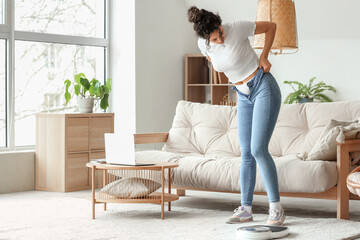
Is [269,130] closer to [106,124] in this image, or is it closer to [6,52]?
[106,124]

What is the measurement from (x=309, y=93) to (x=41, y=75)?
277 cm

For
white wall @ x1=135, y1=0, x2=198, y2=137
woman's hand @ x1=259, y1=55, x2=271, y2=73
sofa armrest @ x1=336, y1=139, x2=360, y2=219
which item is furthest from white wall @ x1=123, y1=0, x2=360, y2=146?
woman's hand @ x1=259, y1=55, x2=271, y2=73

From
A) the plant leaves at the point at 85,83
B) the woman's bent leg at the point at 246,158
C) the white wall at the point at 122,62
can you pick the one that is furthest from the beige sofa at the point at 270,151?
the white wall at the point at 122,62

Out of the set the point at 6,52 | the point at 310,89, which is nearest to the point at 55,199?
the point at 6,52

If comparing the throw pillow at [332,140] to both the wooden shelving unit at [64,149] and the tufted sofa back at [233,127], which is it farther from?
the wooden shelving unit at [64,149]

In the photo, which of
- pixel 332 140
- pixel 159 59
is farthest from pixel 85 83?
pixel 332 140

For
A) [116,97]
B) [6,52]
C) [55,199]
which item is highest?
[6,52]

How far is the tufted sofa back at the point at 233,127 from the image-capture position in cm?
444

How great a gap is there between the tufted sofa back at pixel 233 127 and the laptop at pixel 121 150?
1057 mm

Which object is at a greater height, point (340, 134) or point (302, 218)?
point (340, 134)

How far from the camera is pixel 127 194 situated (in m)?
3.88

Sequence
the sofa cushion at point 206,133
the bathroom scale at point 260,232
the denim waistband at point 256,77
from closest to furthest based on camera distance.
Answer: the bathroom scale at point 260,232
the denim waistband at point 256,77
the sofa cushion at point 206,133

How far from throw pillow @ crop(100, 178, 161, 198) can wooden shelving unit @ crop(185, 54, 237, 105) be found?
3.10 meters

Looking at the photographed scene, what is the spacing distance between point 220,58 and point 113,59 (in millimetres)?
3312
